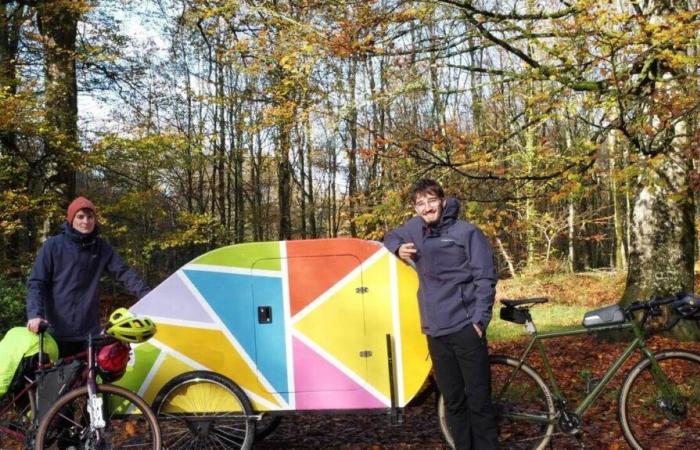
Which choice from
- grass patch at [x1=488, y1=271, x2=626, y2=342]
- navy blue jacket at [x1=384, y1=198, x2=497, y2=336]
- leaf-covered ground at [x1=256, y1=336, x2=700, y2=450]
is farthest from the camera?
grass patch at [x1=488, y1=271, x2=626, y2=342]

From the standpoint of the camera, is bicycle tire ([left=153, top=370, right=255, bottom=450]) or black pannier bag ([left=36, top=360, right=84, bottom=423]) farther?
bicycle tire ([left=153, top=370, right=255, bottom=450])

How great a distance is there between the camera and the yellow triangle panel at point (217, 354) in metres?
4.14

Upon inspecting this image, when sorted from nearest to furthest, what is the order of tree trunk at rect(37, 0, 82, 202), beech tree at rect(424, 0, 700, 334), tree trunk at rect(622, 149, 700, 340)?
beech tree at rect(424, 0, 700, 334) → tree trunk at rect(622, 149, 700, 340) → tree trunk at rect(37, 0, 82, 202)

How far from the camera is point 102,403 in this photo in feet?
12.1

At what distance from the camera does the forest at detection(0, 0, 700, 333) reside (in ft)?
19.1

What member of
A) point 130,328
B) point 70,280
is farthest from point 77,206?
point 130,328

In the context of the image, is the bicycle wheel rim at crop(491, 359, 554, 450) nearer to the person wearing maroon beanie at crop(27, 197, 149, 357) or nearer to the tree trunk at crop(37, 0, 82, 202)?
the person wearing maroon beanie at crop(27, 197, 149, 357)

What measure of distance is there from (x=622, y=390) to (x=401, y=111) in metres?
16.0

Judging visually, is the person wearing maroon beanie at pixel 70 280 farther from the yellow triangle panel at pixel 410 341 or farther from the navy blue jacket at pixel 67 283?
the yellow triangle panel at pixel 410 341

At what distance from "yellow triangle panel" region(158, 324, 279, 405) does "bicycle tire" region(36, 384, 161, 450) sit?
518mm

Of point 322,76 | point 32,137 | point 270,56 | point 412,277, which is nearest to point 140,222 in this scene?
point 32,137

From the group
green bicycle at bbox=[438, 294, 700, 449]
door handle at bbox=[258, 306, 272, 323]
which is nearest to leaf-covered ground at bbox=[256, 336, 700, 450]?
green bicycle at bbox=[438, 294, 700, 449]

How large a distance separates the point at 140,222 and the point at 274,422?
12090 mm

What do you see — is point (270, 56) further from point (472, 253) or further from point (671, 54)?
point (472, 253)
